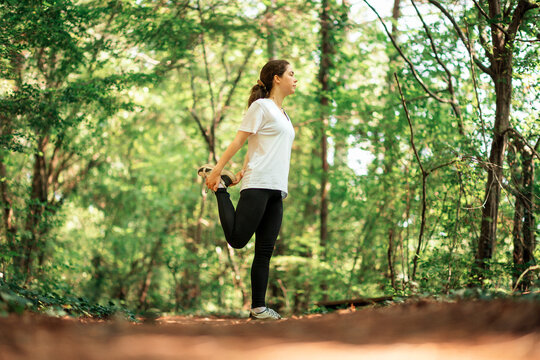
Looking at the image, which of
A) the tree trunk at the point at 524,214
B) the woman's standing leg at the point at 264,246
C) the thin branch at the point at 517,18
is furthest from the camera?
the tree trunk at the point at 524,214

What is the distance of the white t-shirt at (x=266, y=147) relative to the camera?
412 centimetres

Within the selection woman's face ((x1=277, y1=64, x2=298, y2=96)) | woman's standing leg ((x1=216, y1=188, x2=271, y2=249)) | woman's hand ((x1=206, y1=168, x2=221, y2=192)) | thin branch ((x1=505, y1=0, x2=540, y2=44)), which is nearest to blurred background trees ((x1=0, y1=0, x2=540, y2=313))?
thin branch ((x1=505, y1=0, x2=540, y2=44))

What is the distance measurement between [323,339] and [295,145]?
11.5 metres

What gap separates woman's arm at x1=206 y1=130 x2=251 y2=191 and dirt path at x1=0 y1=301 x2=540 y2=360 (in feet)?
5.97

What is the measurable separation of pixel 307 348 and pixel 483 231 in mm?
3666

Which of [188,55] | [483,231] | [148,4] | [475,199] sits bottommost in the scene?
[483,231]

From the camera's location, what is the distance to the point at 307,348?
203 cm

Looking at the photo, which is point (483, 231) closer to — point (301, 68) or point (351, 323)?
point (351, 323)

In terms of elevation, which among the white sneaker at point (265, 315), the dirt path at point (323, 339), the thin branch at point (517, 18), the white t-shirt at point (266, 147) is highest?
the thin branch at point (517, 18)

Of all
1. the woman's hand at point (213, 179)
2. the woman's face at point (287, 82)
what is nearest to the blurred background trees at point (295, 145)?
the woman's face at point (287, 82)

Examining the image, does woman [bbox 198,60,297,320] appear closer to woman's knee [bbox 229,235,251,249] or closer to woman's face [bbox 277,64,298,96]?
woman's knee [bbox 229,235,251,249]

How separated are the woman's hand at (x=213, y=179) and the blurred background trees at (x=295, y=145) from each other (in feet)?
6.68

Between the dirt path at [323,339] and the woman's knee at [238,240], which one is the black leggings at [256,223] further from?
the dirt path at [323,339]

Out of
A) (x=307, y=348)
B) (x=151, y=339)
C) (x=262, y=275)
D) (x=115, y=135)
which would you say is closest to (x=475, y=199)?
(x=262, y=275)
